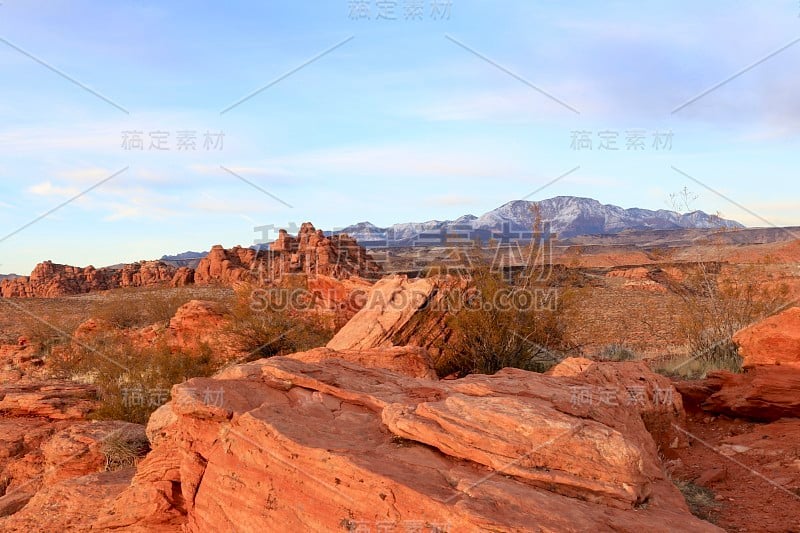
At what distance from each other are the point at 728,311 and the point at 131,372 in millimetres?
14715

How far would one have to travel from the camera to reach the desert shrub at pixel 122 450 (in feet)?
27.9

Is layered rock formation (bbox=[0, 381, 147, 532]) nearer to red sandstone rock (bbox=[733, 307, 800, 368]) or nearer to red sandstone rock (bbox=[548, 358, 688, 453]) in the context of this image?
red sandstone rock (bbox=[548, 358, 688, 453])

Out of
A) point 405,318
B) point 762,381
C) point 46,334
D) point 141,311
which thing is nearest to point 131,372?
point 405,318

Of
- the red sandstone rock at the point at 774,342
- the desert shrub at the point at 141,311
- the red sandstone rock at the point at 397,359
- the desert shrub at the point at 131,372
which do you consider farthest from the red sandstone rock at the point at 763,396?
the desert shrub at the point at 141,311

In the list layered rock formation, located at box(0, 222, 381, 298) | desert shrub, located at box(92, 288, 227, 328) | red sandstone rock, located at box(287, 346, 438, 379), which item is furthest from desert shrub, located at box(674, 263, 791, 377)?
layered rock formation, located at box(0, 222, 381, 298)

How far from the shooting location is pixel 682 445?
874cm

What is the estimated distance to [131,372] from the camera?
13148 mm

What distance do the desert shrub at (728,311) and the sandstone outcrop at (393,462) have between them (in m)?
8.87

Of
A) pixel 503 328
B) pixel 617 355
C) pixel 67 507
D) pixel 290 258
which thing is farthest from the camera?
pixel 290 258

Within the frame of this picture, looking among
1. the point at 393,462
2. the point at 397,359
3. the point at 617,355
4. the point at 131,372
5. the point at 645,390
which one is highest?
the point at 397,359

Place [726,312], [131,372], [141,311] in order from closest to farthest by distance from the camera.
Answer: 1. [131,372]
2. [726,312]
3. [141,311]

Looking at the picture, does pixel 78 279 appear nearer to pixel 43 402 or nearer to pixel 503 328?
pixel 43 402

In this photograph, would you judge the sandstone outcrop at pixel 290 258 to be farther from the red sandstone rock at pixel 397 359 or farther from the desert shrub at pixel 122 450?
the desert shrub at pixel 122 450

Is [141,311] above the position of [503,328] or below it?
below
